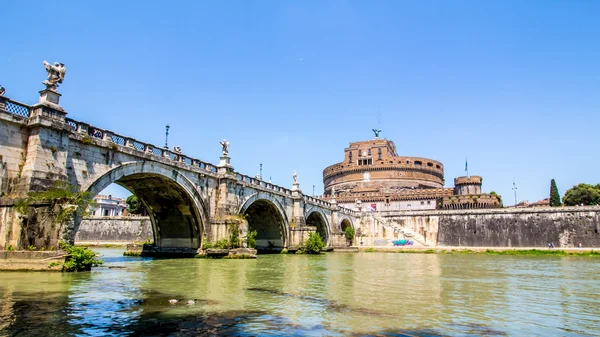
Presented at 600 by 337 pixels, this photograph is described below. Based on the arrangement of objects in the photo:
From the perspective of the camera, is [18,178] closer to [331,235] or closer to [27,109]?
[27,109]

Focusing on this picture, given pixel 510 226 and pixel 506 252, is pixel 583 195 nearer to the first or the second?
pixel 510 226

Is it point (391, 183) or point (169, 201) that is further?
point (391, 183)

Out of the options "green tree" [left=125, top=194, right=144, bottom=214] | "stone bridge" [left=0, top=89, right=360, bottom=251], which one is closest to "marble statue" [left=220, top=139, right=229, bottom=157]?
"stone bridge" [left=0, top=89, right=360, bottom=251]

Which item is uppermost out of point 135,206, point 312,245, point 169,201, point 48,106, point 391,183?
point 391,183

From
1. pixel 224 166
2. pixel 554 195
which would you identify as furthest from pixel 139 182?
pixel 554 195

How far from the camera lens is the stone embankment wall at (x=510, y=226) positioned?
5650cm

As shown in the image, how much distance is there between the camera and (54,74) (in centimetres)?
1986

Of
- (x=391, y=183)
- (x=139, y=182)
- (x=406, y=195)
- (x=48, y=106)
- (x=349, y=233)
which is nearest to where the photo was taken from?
(x=48, y=106)

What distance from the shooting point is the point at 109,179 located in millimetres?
23781

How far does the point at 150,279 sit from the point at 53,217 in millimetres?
4861

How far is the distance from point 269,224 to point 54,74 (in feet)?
98.7

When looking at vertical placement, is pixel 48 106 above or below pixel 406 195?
below

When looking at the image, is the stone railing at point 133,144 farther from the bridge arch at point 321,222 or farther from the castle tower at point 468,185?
the castle tower at point 468,185

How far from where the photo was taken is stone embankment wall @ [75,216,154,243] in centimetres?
6625
